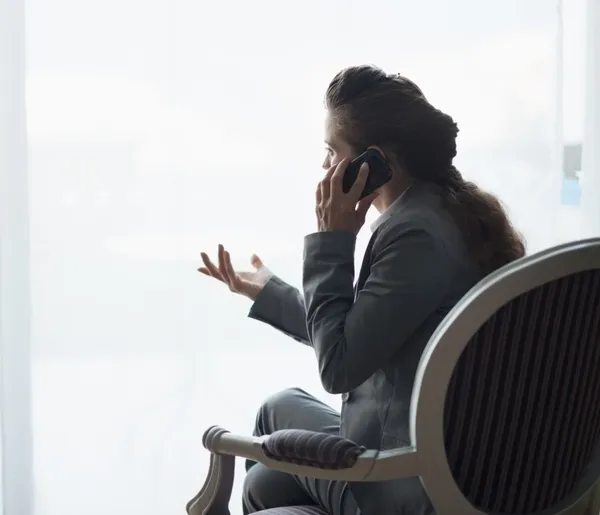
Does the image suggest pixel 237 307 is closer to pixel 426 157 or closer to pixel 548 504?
pixel 426 157

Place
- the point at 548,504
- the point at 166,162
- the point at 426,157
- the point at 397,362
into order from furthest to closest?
the point at 166,162, the point at 426,157, the point at 397,362, the point at 548,504

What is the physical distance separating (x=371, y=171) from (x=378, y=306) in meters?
0.22

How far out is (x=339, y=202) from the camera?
1.23 metres

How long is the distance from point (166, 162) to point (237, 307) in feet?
1.22

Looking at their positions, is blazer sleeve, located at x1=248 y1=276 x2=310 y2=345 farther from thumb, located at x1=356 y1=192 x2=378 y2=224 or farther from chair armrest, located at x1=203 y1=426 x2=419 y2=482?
chair armrest, located at x1=203 y1=426 x2=419 y2=482

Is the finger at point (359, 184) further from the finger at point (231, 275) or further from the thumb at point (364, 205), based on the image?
the finger at point (231, 275)

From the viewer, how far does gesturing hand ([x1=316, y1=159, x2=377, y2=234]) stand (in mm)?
1227

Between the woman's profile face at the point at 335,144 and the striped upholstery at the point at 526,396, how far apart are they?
0.41 metres

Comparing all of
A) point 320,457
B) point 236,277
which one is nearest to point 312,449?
point 320,457

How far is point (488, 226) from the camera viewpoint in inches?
49.2

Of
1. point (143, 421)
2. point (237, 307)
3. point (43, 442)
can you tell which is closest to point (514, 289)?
point (237, 307)

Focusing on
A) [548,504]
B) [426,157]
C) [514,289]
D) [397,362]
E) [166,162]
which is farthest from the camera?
[166,162]

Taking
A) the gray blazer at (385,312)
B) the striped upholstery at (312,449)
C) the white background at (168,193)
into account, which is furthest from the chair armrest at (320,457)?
the white background at (168,193)

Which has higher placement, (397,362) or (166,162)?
(166,162)
